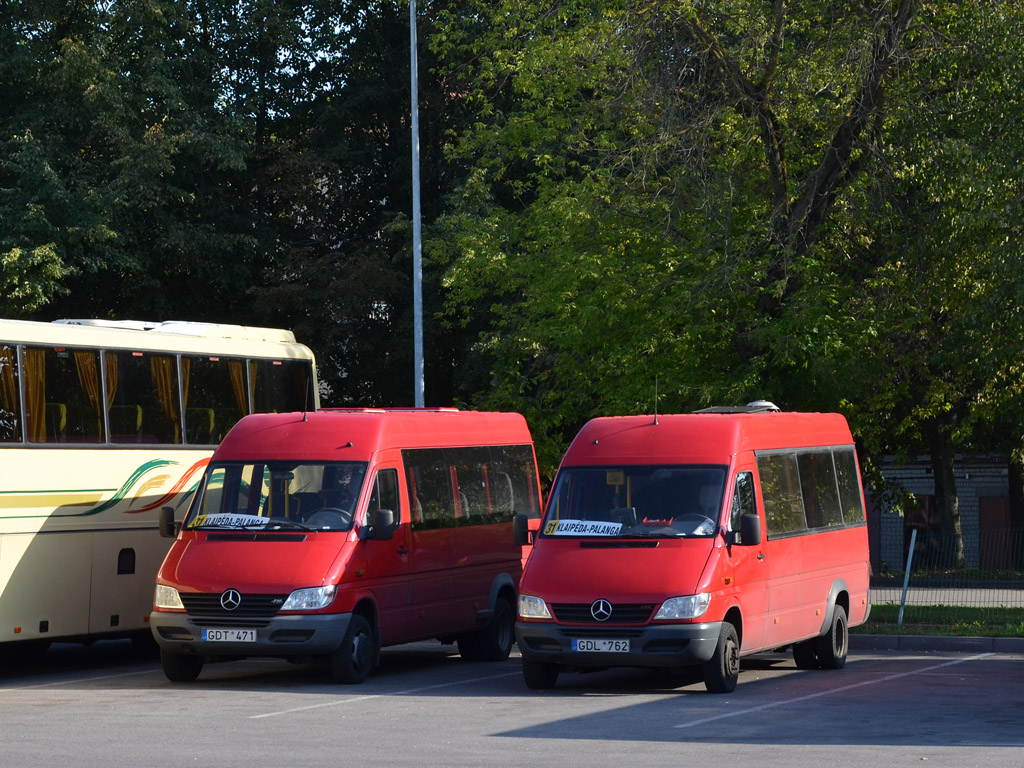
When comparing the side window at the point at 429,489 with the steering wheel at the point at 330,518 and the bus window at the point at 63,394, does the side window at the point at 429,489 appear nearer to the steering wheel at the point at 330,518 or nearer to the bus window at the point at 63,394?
the steering wheel at the point at 330,518

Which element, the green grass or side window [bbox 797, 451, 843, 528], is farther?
the green grass

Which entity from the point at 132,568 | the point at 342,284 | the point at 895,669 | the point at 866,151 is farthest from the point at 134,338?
the point at 342,284

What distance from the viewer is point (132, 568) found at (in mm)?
18781

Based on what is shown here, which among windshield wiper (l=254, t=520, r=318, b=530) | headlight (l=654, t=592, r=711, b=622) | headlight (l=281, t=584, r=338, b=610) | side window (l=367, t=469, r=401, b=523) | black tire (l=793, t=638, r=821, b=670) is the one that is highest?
side window (l=367, t=469, r=401, b=523)

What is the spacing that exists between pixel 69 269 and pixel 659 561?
2126 cm

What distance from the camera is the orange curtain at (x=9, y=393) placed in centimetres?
1689

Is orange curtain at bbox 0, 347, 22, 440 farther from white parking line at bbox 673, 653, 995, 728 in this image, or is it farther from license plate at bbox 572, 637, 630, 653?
white parking line at bbox 673, 653, 995, 728

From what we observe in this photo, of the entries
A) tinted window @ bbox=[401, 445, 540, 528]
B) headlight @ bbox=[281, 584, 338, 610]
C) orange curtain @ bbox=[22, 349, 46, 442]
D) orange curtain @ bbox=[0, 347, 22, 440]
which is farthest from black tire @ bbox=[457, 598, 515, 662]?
orange curtain @ bbox=[0, 347, 22, 440]

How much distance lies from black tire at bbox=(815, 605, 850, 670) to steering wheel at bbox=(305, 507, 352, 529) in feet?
16.2

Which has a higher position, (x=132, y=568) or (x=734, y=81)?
(x=734, y=81)

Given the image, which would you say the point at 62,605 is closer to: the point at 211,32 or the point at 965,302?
the point at 965,302

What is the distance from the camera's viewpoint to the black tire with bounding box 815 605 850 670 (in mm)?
17219

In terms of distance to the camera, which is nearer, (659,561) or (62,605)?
(659,561)

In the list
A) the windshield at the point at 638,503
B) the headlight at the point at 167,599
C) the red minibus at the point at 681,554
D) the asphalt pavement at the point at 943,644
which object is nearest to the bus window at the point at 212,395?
the headlight at the point at 167,599
